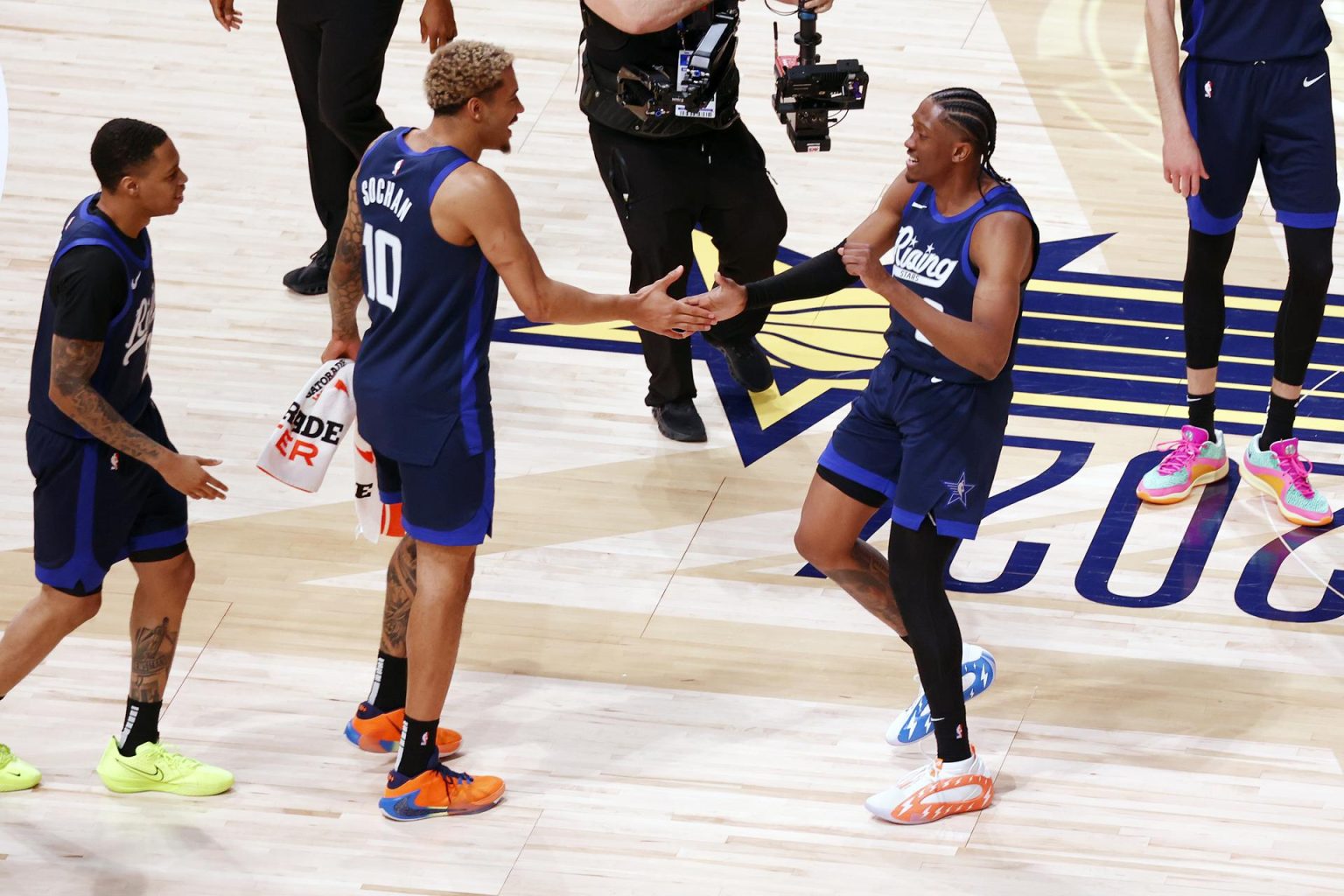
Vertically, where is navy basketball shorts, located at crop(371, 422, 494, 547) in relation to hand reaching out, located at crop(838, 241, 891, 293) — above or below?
below

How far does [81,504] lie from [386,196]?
3.04 ft

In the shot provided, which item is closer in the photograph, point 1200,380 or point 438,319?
point 438,319

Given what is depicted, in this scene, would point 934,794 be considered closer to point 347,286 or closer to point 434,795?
point 434,795

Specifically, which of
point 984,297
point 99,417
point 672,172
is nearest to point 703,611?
point 672,172

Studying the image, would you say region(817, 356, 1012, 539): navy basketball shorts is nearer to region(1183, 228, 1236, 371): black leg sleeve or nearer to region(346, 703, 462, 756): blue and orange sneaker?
region(346, 703, 462, 756): blue and orange sneaker

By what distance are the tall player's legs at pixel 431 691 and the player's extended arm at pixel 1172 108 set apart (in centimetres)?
223

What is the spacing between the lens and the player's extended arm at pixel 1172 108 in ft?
15.7

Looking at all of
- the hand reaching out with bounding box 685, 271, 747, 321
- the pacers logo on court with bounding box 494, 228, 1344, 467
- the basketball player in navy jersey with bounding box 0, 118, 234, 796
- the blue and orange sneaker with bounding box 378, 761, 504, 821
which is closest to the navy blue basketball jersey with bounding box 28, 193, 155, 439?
the basketball player in navy jersey with bounding box 0, 118, 234, 796

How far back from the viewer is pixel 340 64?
223 inches

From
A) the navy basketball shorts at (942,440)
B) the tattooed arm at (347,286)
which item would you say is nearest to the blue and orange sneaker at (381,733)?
the tattooed arm at (347,286)

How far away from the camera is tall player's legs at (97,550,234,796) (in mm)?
3936

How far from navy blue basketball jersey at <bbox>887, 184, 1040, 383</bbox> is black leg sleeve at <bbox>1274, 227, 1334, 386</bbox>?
59.3 inches

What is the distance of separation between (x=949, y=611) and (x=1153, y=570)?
1.19 m

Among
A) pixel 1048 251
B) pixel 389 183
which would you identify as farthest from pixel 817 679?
pixel 1048 251
